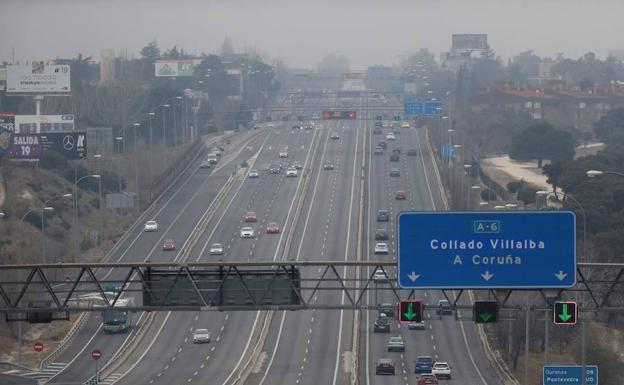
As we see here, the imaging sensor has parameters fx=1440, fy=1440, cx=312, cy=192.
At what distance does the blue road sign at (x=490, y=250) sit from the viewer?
80.8 ft

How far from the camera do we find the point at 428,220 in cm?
2484

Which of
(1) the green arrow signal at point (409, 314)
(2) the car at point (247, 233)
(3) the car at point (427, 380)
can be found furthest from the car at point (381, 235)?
(1) the green arrow signal at point (409, 314)

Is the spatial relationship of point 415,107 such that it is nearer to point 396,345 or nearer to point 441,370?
point 396,345

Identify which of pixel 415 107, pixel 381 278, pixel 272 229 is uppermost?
pixel 415 107

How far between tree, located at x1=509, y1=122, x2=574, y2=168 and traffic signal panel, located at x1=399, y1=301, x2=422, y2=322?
213ft

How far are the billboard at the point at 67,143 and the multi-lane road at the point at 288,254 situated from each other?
216 inches

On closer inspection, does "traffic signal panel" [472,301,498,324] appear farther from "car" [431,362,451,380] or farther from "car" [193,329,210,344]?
"car" [193,329,210,344]

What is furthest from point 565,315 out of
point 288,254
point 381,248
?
point 288,254

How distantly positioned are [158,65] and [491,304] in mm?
116903

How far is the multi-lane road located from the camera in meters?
42.1

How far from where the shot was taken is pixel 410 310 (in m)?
25.6

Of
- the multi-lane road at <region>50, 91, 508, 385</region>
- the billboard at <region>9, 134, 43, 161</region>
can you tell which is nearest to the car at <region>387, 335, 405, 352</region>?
the multi-lane road at <region>50, 91, 508, 385</region>

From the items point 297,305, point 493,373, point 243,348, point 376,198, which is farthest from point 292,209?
point 297,305

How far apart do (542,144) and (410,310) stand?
66.7m
